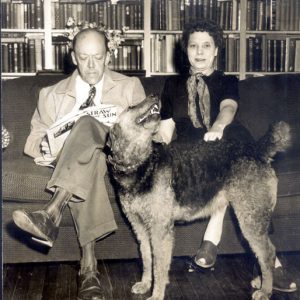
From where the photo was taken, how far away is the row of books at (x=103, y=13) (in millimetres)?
5578

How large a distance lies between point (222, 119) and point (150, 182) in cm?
65

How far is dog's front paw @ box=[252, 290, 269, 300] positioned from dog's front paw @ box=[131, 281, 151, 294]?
0.56 m

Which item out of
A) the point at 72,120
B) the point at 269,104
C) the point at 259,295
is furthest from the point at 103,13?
the point at 259,295

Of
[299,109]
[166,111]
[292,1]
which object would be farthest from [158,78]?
[292,1]

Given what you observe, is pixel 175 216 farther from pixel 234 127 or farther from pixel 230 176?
pixel 234 127

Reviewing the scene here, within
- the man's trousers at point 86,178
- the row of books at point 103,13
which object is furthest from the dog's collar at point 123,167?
the row of books at point 103,13

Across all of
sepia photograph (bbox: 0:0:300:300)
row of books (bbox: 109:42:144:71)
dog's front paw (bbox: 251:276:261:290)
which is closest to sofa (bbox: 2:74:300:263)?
sepia photograph (bbox: 0:0:300:300)

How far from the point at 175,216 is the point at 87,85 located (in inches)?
41.8

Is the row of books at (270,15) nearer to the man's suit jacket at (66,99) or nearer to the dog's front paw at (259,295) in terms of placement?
the man's suit jacket at (66,99)

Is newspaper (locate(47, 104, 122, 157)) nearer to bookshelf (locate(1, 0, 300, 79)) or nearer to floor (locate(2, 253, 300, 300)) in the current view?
floor (locate(2, 253, 300, 300))

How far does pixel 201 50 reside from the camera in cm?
285

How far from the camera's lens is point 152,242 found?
2389 millimetres

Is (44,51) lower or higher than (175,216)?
higher

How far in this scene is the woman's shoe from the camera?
9.00 feet
